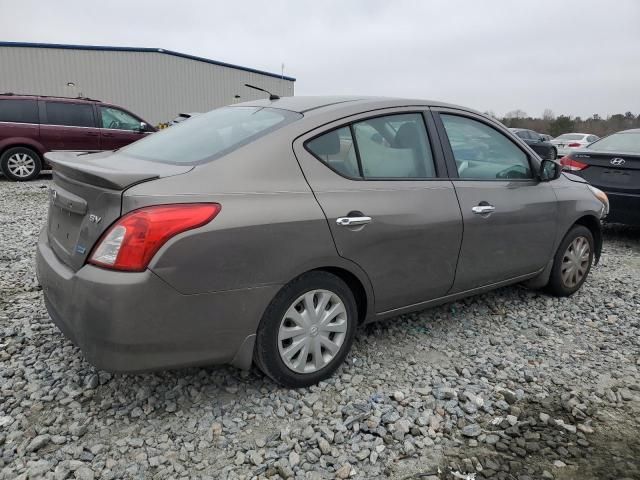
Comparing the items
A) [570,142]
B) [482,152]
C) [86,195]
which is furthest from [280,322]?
[570,142]

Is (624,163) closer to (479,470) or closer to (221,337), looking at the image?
(479,470)

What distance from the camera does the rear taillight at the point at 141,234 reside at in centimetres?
211

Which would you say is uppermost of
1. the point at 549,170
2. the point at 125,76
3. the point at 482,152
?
the point at 125,76

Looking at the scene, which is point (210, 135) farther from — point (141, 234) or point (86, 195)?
point (141, 234)

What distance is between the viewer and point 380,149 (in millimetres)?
2988

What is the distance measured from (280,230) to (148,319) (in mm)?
715

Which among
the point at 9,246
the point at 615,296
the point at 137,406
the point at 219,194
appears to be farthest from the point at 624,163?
the point at 9,246

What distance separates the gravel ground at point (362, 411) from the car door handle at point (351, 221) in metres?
0.91

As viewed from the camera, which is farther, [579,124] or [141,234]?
[579,124]

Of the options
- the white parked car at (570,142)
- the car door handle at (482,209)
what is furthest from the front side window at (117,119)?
the white parked car at (570,142)

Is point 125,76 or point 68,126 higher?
point 125,76

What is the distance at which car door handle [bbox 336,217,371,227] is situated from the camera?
262 cm

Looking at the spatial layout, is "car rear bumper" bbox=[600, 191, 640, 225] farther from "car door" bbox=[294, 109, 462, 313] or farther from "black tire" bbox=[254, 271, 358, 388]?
"black tire" bbox=[254, 271, 358, 388]

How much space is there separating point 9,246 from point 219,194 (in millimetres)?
3986
